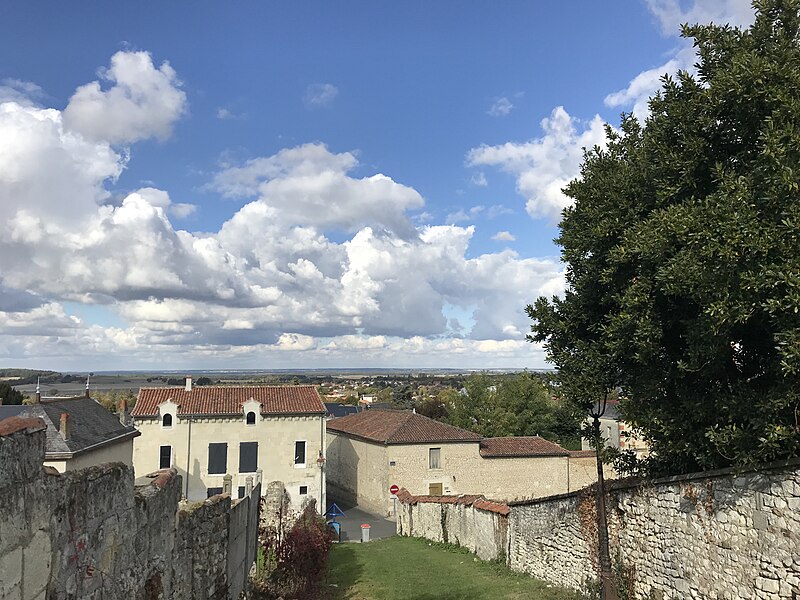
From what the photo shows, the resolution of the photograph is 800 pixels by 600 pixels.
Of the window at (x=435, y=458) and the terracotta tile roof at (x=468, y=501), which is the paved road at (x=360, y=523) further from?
the window at (x=435, y=458)

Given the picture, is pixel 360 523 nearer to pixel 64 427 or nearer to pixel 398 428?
pixel 398 428

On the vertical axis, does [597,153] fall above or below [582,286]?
above

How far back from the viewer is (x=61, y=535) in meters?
3.98

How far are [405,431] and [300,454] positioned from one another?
648 cm

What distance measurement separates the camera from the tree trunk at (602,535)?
1054cm

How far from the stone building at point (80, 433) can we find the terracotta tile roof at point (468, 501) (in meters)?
11.6

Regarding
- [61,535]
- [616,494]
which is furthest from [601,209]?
[61,535]

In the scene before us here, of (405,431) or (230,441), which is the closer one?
(230,441)

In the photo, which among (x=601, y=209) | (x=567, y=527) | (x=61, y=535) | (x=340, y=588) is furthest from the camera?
(x=340, y=588)

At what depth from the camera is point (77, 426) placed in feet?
88.3

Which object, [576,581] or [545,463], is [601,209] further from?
[545,463]

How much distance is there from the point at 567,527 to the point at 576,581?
1.05 m

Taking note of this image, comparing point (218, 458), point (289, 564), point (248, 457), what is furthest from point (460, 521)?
point (218, 458)

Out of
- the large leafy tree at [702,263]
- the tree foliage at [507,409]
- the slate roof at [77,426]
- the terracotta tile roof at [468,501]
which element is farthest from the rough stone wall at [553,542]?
the tree foliage at [507,409]
